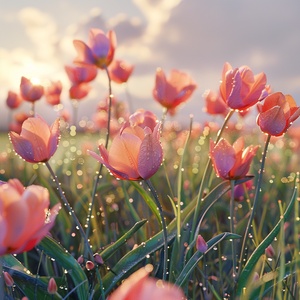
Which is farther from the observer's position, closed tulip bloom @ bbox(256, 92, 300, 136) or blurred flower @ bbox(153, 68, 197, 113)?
blurred flower @ bbox(153, 68, 197, 113)

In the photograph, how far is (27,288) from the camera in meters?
1.11

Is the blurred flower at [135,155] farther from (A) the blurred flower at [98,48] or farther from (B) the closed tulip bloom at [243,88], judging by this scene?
(A) the blurred flower at [98,48]

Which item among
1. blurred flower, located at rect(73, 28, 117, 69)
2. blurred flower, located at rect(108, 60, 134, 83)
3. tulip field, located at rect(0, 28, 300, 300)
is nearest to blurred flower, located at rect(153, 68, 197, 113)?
tulip field, located at rect(0, 28, 300, 300)

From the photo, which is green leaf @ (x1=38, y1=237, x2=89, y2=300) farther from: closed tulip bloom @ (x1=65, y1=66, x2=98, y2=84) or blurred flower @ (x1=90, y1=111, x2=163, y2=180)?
closed tulip bloom @ (x1=65, y1=66, x2=98, y2=84)

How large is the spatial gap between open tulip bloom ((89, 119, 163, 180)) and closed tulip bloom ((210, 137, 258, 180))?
0.66ft

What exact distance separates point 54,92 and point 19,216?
6.43 ft

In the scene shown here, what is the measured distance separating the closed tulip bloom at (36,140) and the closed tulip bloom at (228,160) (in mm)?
316

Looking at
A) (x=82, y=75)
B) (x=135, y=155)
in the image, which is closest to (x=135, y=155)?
(x=135, y=155)

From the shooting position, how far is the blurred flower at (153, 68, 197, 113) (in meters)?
1.66

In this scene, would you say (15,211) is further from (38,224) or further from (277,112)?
(277,112)

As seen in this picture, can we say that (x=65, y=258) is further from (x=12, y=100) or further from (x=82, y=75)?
(x=12, y=100)

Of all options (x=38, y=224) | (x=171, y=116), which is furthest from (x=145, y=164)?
(x=171, y=116)

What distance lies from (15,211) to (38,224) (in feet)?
0.16

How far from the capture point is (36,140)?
3.44ft
